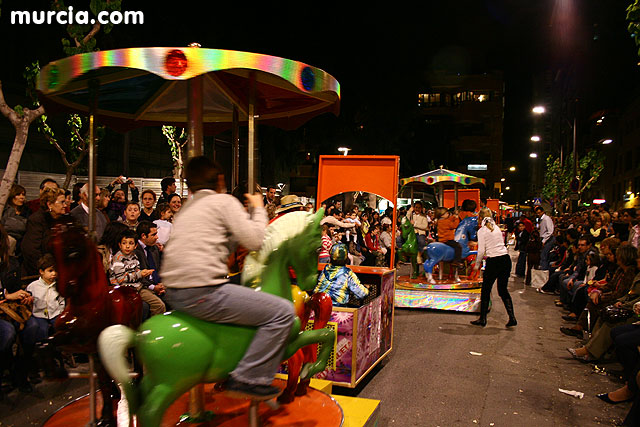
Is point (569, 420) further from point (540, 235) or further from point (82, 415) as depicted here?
point (540, 235)

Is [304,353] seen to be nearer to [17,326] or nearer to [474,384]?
[474,384]

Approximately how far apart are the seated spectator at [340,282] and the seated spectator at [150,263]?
186cm

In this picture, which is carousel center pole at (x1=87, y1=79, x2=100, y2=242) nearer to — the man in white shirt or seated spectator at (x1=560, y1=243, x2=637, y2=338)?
seated spectator at (x1=560, y1=243, x2=637, y2=338)

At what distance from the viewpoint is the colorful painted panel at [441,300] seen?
9922 mm

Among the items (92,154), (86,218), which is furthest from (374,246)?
(92,154)

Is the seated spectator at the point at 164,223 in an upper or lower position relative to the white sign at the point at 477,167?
lower

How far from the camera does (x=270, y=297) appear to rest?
288 cm

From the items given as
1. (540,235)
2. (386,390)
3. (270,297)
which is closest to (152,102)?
(270,297)

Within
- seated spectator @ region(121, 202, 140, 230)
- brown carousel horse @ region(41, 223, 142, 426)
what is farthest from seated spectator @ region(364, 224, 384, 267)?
brown carousel horse @ region(41, 223, 142, 426)

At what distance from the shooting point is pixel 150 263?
6082 mm

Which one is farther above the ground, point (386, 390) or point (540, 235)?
point (540, 235)

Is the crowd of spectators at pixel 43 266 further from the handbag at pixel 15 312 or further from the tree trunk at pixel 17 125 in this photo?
the tree trunk at pixel 17 125

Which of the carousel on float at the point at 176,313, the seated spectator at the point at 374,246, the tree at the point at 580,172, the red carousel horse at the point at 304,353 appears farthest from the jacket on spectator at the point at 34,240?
the tree at the point at 580,172

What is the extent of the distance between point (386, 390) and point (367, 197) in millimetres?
29667
